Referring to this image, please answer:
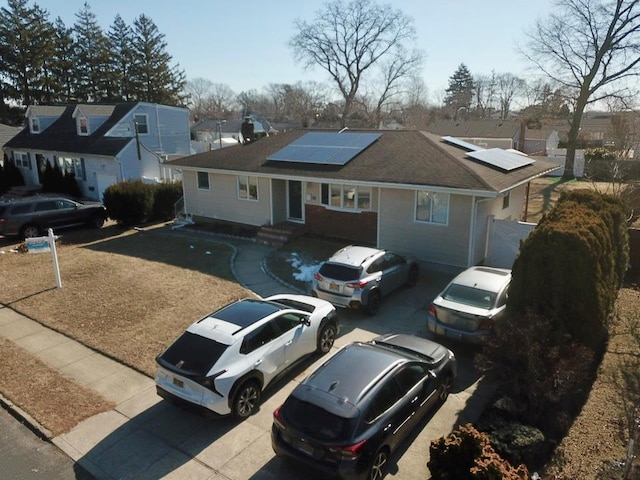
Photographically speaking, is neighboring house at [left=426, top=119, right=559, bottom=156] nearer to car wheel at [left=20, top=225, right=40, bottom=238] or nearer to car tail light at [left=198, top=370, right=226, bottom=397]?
car wheel at [left=20, top=225, right=40, bottom=238]

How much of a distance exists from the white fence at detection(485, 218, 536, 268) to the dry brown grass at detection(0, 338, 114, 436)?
12.7 m

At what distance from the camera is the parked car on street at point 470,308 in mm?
9961

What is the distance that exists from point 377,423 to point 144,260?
13386 mm

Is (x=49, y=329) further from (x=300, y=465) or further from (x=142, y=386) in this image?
(x=300, y=465)

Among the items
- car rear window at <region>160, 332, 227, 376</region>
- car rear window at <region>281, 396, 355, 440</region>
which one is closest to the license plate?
car rear window at <region>281, 396, 355, 440</region>

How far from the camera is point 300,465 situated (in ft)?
20.9

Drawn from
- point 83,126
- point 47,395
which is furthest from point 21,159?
point 47,395

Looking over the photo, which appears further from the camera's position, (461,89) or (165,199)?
(461,89)

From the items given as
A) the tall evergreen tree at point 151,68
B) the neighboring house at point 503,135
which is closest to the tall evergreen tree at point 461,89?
the neighboring house at point 503,135

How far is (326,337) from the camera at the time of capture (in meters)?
10.4

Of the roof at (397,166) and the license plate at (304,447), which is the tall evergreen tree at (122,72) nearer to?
the roof at (397,166)

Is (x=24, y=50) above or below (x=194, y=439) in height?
above

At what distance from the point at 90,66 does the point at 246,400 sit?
63852mm

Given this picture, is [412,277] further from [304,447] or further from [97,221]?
[97,221]
